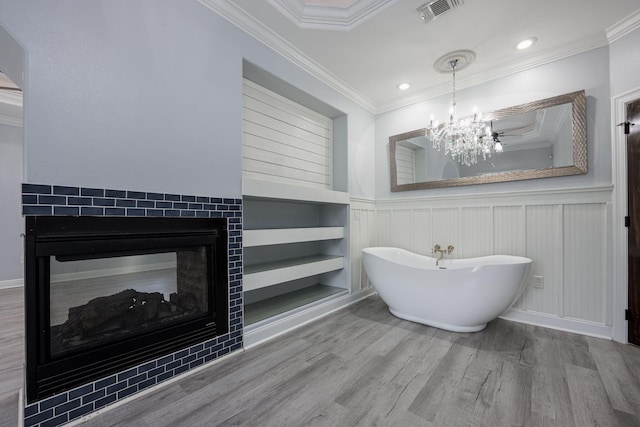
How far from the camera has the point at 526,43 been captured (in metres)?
2.48

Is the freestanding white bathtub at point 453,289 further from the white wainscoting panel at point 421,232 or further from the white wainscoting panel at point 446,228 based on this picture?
the white wainscoting panel at point 421,232

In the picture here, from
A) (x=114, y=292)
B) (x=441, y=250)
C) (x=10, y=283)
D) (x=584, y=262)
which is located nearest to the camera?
(x=114, y=292)

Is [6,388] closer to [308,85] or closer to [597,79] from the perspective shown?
[308,85]

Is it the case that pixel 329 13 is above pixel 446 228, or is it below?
above

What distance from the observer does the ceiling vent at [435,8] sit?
2.00 meters

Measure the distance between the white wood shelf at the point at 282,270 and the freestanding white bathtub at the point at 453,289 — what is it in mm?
488

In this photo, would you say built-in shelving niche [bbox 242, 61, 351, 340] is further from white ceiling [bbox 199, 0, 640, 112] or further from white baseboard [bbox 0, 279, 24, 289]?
white baseboard [bbox 0, 279, 24, 289]

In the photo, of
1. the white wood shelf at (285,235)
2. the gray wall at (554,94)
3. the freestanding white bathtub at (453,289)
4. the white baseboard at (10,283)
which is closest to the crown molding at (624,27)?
the gray wall at (554,94)

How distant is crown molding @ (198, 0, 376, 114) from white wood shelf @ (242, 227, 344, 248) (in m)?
1.68

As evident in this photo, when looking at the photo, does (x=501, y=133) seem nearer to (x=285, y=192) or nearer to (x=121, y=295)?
(x=285, y=192)

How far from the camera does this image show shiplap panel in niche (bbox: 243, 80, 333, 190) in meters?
2.75

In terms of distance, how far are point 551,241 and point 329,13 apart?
2.92m

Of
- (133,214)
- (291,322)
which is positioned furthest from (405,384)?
(133,214)

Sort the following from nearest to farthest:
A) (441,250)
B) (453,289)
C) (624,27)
Answer: (624,27) → (453,289) → (441,250)
